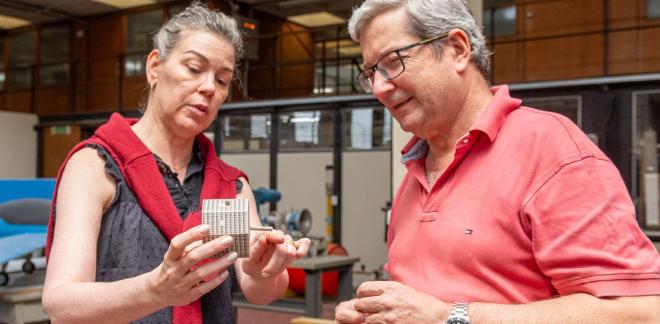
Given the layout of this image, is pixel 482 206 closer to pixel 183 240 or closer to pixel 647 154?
pixel 183 240

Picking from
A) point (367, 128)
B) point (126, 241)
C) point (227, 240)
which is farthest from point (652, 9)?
point (227, 240)

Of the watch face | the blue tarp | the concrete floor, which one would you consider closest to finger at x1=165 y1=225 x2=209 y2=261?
the watch face

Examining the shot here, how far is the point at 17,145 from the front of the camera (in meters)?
12.1

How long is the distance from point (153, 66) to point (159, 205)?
0.37 m

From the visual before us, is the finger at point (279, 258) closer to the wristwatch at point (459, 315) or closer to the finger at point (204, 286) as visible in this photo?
the finger at point (204, 286)

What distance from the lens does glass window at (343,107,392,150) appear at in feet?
28.3

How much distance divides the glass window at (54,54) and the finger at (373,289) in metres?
13.3

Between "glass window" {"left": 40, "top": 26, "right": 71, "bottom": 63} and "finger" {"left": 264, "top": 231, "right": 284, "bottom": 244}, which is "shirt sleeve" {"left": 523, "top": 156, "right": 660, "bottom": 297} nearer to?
"finger" {"left": 264, "top": 231, "right": 284, "bottom": 244}

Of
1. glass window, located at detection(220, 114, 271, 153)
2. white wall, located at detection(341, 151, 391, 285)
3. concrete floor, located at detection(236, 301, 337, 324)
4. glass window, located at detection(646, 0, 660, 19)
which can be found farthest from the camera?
glass window, located at detection(220, 114, 271, 153)

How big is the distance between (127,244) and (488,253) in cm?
79

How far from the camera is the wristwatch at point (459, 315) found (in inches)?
46.8

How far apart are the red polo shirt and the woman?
0.31 m

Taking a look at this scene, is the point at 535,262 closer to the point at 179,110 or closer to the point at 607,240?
the point at 607,240

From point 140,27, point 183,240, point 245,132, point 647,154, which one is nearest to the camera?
point 183,240
